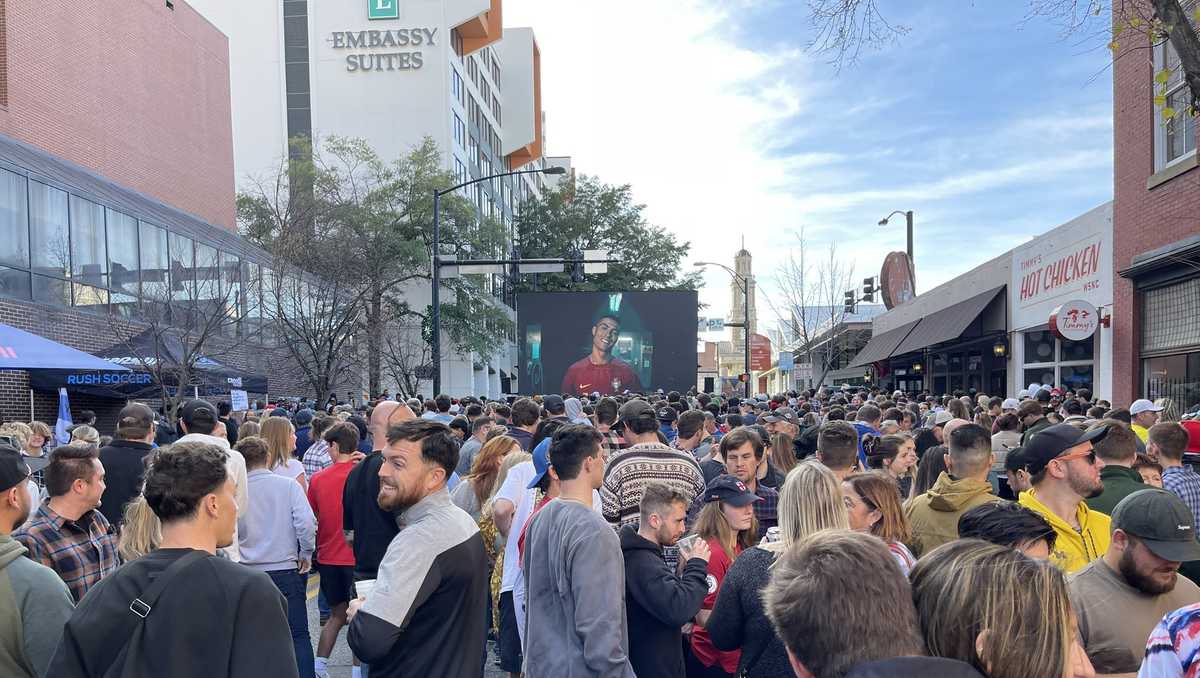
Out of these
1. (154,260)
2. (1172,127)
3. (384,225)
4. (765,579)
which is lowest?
(765,579)

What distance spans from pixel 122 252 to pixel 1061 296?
2344cm

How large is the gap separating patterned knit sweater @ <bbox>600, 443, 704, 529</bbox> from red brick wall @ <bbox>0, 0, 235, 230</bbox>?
24.8 m

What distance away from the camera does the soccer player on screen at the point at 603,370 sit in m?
35.4

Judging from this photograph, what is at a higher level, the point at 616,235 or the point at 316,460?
the point at 616,235

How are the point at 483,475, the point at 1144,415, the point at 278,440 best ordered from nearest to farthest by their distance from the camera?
the point at 483,475
the point at 278,440
the point at 1144,415

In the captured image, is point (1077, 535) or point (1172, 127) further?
point (1172, 127)

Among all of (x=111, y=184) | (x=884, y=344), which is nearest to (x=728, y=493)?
(x=111, y=184)

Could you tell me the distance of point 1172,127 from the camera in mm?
14062

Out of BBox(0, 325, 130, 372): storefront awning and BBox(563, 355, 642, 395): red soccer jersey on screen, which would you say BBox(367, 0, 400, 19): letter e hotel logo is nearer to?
BBox(563, 355, 642, 395): red soccer jersey on screen

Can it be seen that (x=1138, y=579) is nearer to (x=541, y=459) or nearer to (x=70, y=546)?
(x=541, y=459)

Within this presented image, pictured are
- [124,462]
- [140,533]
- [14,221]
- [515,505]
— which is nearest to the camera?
[140,533]

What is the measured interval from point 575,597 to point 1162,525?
2.25 m

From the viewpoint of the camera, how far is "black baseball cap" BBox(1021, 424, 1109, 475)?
4.38 metres

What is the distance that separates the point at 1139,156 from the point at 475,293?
3390 centimetres
